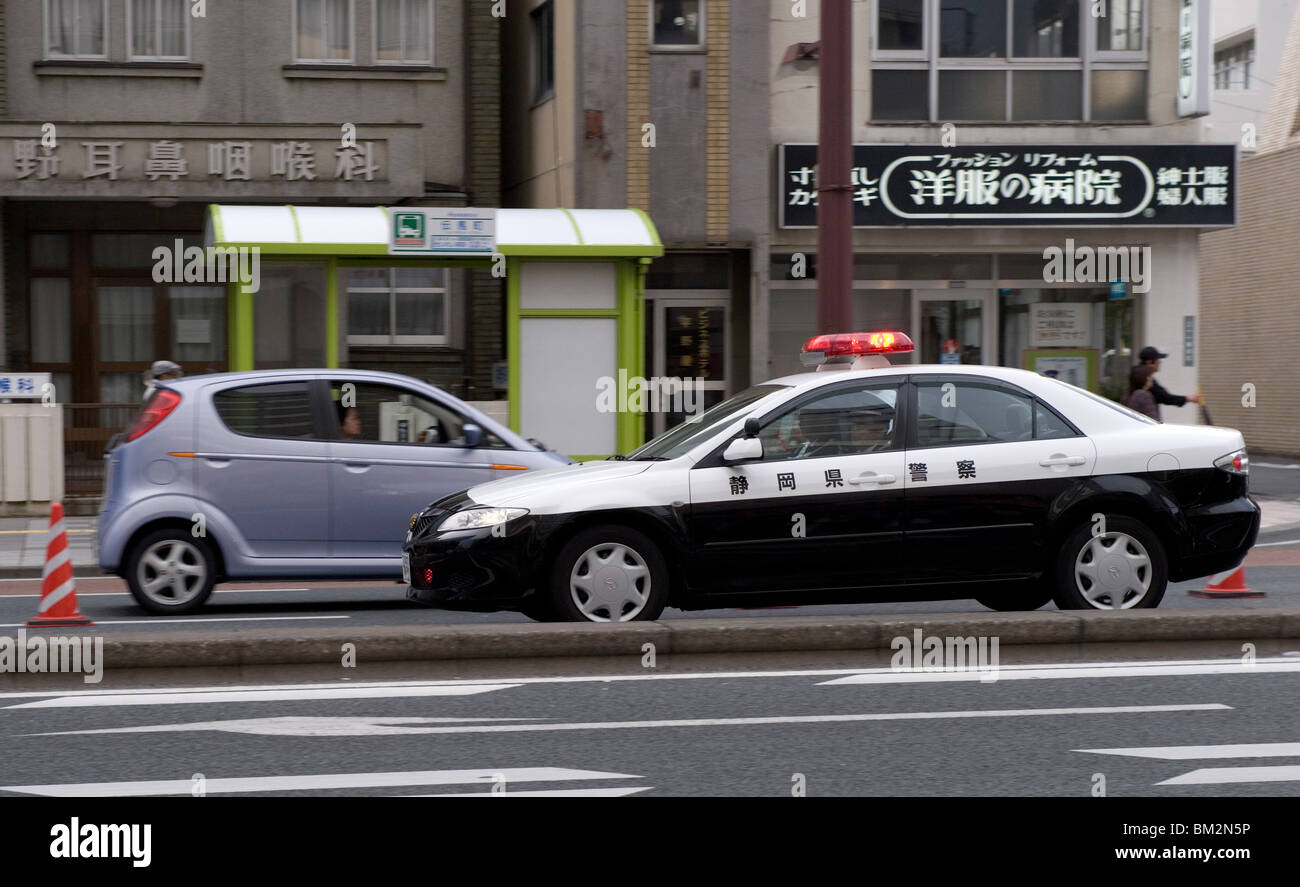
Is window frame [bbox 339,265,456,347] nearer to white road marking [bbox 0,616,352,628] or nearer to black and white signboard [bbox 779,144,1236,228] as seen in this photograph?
black and white signboard [bbox 779,144,1236,228]

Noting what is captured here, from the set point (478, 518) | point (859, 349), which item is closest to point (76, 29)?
point (859, 349)

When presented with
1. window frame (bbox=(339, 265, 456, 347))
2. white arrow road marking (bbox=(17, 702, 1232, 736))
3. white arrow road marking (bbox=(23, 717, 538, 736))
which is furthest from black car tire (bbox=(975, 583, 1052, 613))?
window frame (bbox=(339, 265, 456, 347))

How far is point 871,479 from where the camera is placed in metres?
9.34

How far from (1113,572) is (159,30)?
656 inches

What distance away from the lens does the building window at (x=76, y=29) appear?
21781 millimetres

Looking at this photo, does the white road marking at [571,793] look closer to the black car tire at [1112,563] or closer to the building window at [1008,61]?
the black car tire at [1112,563]

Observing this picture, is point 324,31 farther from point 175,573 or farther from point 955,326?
point 175,573

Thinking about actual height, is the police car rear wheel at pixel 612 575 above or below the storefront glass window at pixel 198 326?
below

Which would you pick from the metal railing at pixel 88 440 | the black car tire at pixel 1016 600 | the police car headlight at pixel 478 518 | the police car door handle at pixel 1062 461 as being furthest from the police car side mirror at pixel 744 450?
the metal railing at pixel 88 440

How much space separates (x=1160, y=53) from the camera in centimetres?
2170

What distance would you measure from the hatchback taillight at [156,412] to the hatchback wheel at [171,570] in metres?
0.70

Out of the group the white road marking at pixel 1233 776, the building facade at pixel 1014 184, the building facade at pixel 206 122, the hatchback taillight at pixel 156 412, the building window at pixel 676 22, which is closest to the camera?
the white road marking at pixel 1233 776

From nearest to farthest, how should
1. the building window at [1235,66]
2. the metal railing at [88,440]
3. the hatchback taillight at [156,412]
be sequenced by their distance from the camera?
1. the hatchback taillight at [156,412]
2. the metal railing at [88,440]
3. the building window at [1235,66]

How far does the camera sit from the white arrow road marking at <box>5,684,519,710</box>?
7.64 m
